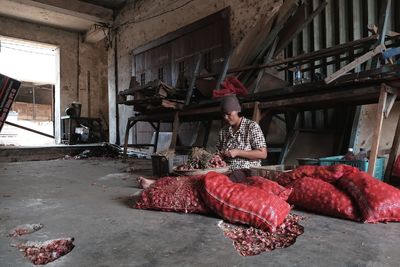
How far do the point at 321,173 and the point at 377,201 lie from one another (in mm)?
466

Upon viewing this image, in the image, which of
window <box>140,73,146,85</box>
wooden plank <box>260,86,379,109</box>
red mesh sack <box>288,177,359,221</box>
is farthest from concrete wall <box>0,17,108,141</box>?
red mesh sack <box>288,177,359,221</box>

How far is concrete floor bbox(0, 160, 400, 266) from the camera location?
1272 millimetres

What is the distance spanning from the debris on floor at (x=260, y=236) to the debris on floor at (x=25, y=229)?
112cm

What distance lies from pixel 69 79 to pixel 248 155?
1059 cm

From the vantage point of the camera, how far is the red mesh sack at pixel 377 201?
1726 millimetres

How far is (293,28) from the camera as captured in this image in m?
4.03

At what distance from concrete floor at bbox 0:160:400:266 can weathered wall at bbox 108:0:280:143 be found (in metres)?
4.08

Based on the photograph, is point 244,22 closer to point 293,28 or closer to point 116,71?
point 293,28

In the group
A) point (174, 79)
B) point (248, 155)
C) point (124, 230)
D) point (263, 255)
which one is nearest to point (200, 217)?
point (124, 230)

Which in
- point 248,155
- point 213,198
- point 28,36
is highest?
point 28,36

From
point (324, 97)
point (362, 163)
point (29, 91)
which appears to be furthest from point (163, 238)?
point (29, 91)

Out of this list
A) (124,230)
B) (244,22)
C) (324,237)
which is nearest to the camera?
(324,237)

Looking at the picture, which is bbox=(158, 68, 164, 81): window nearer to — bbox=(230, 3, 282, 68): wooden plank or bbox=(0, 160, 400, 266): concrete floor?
bbox=(230, 3, 282, 68): wooden plank

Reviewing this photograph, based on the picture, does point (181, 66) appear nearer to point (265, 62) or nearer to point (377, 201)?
point (265, 62)
